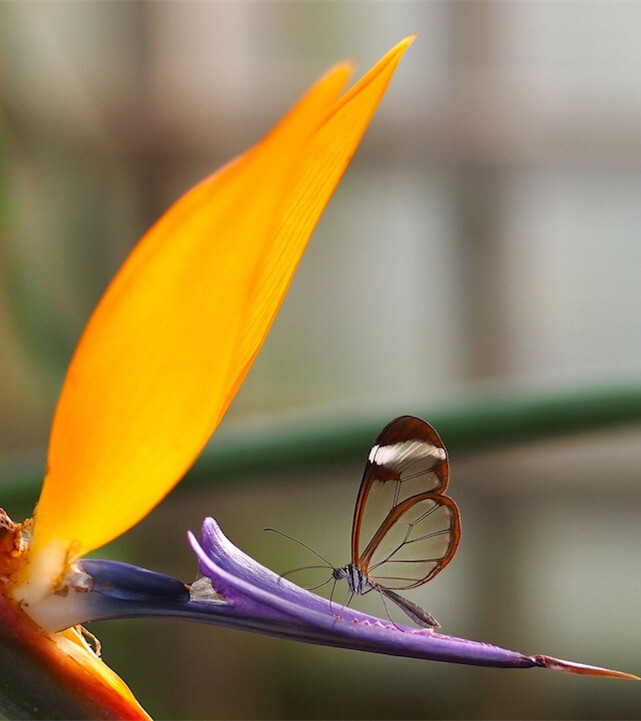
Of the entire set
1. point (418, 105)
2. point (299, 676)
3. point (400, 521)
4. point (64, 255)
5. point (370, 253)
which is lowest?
point (299, 676)

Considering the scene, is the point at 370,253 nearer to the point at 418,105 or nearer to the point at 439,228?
the point at 439,228

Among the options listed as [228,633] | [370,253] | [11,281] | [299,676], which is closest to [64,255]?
[11,281]

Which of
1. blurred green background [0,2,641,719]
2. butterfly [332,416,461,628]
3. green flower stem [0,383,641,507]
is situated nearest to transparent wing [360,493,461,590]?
butterfly [332,416,461,628]

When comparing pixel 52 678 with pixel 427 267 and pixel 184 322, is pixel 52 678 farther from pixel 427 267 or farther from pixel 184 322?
pixel 427 267

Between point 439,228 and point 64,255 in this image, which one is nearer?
point 64,255

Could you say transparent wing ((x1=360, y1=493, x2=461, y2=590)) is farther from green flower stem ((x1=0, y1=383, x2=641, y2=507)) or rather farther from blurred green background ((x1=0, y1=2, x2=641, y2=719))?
blurred green background ((x1=0, y1=2, x2=641, y2=719))

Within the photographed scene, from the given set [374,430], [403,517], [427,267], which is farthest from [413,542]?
[427,267]

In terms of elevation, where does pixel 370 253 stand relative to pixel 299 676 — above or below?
above
